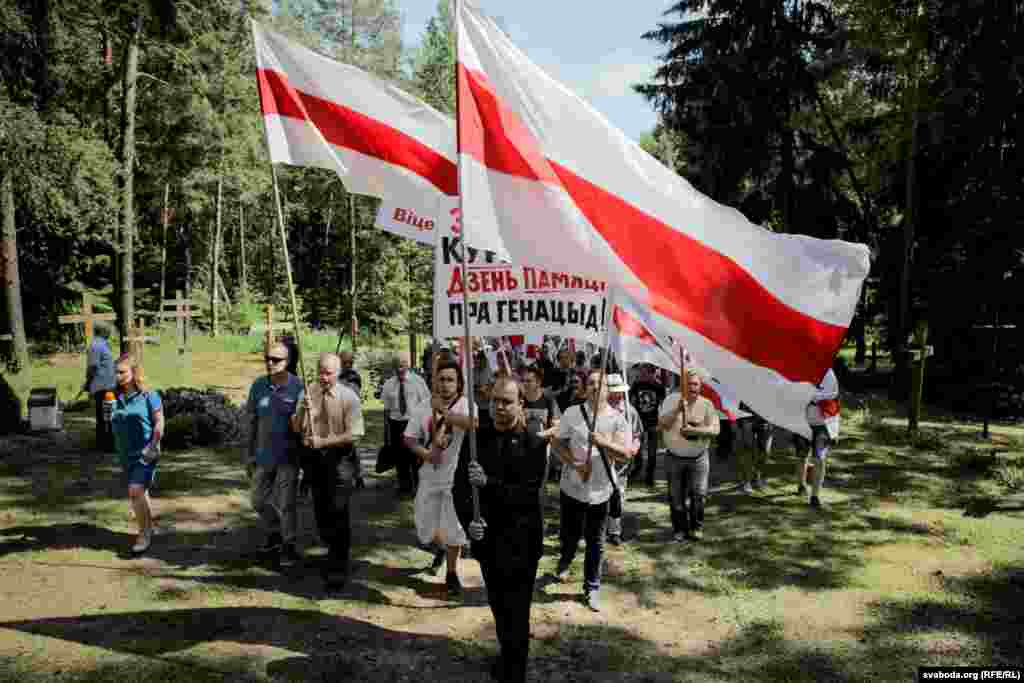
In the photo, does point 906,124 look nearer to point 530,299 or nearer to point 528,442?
point 530,299

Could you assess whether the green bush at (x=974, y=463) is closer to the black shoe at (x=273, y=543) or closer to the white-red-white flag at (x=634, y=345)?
the white-red-white flag at (x=634, y=345)

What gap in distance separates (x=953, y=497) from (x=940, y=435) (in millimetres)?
6105

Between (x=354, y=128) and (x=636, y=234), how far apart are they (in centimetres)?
283

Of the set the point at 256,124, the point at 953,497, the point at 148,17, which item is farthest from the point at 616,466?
the point at 256,124

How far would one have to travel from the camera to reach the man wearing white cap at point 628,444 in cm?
729

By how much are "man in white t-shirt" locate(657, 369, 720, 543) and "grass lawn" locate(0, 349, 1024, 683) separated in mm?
515

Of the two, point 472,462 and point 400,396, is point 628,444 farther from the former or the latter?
point 400,396

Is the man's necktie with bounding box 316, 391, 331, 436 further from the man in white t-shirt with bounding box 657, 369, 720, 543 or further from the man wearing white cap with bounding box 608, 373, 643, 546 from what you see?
the man in white t-shirt with bounding box 657, 369, 720, 543

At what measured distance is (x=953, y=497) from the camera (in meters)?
10.7

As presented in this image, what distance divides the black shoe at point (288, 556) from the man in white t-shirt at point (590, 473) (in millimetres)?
2544

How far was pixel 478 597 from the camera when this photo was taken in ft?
21.3

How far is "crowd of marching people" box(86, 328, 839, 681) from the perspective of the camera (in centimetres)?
482

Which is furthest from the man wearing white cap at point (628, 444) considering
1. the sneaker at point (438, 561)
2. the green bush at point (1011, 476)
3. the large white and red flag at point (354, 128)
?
the green bush at point (1011, 476)

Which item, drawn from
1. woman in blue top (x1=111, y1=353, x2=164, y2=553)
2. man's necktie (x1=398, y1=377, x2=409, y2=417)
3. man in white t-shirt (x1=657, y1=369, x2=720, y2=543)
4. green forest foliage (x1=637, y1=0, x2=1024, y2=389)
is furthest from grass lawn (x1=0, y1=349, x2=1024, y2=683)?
green forest foliage (x1=637, y1=0, x2=1024, y2=389)
